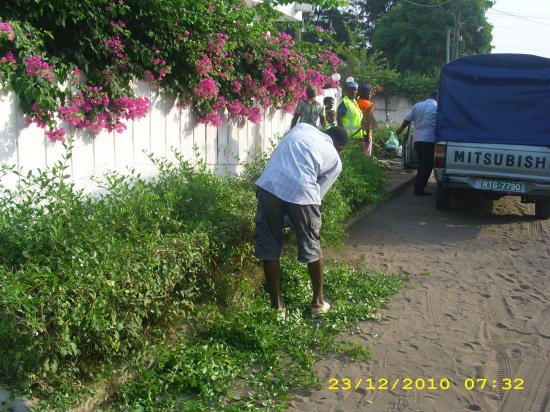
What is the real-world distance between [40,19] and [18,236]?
2.29 meters

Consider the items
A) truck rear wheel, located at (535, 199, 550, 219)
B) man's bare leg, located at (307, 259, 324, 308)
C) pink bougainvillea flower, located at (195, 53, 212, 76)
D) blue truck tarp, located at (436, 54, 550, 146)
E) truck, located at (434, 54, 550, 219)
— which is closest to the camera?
man's bare leg, located at (307, 259, 324, 308)

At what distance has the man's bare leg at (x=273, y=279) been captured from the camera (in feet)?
15.8

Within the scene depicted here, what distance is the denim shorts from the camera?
187 inches

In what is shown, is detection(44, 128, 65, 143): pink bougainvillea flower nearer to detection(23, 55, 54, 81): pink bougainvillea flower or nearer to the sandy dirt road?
detection(23, 55, 54, 81): pink bougainvillea flower

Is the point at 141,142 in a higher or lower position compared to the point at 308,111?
lower

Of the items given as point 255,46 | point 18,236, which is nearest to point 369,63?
point 255,46

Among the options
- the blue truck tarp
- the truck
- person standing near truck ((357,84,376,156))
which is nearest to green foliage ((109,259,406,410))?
the truck

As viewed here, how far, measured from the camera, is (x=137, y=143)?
597 centimetres

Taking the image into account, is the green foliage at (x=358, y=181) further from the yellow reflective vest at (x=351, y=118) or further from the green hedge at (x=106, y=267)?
the green hedge at (x=106, y=267)

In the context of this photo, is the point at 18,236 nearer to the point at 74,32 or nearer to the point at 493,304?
the point at 74,32

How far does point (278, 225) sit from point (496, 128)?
5.39 m

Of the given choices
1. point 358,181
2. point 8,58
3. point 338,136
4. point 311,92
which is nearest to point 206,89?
point 338,136

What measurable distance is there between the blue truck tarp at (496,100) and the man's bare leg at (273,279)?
5221mm

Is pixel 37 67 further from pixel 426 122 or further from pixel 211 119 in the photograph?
pixel 426 122
